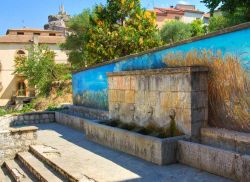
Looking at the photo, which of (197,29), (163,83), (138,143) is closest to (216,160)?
(138,143)

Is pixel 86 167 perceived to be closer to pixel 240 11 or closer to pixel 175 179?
pixel 175 179

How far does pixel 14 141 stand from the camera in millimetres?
10094

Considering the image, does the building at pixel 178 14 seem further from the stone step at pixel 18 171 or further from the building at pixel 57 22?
the stone step at pixel 18 171

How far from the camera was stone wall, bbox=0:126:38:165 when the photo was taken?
9945 mm

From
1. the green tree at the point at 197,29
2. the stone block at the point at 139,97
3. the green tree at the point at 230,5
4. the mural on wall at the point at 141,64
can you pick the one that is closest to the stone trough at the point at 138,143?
the stone block at the point at 139,97

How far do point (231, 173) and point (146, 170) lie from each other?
1777 mm

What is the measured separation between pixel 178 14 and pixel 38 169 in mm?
53387

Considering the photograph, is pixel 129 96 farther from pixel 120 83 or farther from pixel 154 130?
pixel 154 130

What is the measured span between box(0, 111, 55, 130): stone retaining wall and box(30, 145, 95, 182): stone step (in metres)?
6.17

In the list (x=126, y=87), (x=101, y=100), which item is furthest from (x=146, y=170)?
(x=101, y=100)

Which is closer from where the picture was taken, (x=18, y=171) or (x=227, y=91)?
(x=227, y=91)

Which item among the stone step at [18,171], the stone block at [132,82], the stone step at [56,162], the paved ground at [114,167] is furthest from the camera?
the stone block at [132,82]

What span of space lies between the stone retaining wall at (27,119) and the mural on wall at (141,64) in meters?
1.63

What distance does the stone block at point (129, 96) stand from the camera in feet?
30.3
